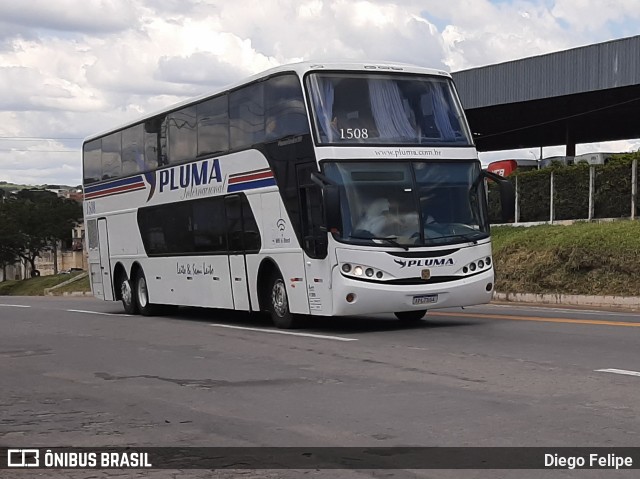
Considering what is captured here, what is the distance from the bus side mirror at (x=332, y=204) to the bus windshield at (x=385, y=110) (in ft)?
3.09

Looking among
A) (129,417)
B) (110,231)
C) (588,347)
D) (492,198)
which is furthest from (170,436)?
(492,198)

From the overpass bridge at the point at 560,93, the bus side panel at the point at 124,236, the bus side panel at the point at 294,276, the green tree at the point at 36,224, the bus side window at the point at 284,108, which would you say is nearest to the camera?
the bus side window at the point at 284,108

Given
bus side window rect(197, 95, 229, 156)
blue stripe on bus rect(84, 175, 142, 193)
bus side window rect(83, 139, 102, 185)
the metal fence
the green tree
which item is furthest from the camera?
the green tree

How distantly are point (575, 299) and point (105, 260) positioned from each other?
36.4 feet

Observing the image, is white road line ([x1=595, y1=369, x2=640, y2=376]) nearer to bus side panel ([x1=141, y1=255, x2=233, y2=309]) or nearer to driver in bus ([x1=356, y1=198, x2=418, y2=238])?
driver in bus ([x1=356, y1=198, x2=418, y2=238])

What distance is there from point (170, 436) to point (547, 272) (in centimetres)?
1829

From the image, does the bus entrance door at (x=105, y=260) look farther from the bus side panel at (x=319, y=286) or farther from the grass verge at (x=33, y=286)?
the grass verge at (x=33, y=286)

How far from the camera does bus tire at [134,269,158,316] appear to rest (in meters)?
23.7

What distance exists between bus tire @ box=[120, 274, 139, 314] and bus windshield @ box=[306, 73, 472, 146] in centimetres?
969

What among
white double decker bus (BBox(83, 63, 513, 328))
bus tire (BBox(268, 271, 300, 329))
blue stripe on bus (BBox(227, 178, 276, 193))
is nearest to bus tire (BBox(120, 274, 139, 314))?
white double decker bus (BBox(83, 63, 513, 328))

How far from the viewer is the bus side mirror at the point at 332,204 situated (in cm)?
1533

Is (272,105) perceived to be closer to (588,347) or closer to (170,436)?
(588,347)

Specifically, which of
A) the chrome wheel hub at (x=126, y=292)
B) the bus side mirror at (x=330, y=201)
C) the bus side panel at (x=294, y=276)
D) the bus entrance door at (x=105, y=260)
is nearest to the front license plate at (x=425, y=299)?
the bus side mirror at (x=330, y=201)

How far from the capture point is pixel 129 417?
9711mm
